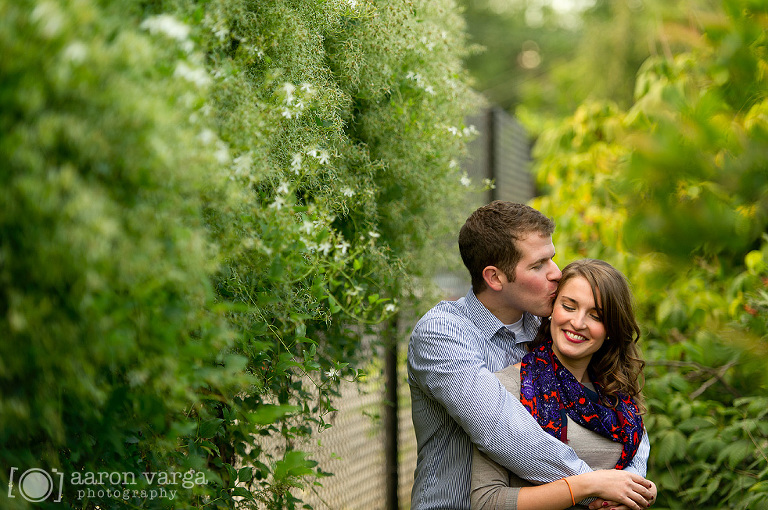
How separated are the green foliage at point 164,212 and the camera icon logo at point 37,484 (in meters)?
0.02

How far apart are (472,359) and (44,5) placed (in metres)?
1.29

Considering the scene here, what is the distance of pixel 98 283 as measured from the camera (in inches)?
28.6

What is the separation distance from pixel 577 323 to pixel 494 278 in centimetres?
27

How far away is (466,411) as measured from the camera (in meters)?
1.66

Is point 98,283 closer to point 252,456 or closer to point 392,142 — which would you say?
point 252,456

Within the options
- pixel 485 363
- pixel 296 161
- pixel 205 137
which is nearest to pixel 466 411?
pixel 485 363

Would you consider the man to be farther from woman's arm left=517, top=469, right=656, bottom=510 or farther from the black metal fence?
the black metal fence

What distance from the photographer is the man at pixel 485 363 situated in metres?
1.64

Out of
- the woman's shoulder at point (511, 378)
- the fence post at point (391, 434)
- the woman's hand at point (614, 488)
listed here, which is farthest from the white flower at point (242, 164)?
the fence post at point (391, 434)

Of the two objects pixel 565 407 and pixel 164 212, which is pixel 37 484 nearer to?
pixel 164 212

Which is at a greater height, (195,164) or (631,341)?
(195,164)

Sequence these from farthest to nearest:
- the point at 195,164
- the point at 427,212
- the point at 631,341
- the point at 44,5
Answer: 1. the point at 427,212
2. the point at 631,341
3. the point at 195,164
4. the point at 44,5

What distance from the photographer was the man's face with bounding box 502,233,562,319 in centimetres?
190

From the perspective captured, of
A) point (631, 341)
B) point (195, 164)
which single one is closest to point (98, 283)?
point (195, 164)
